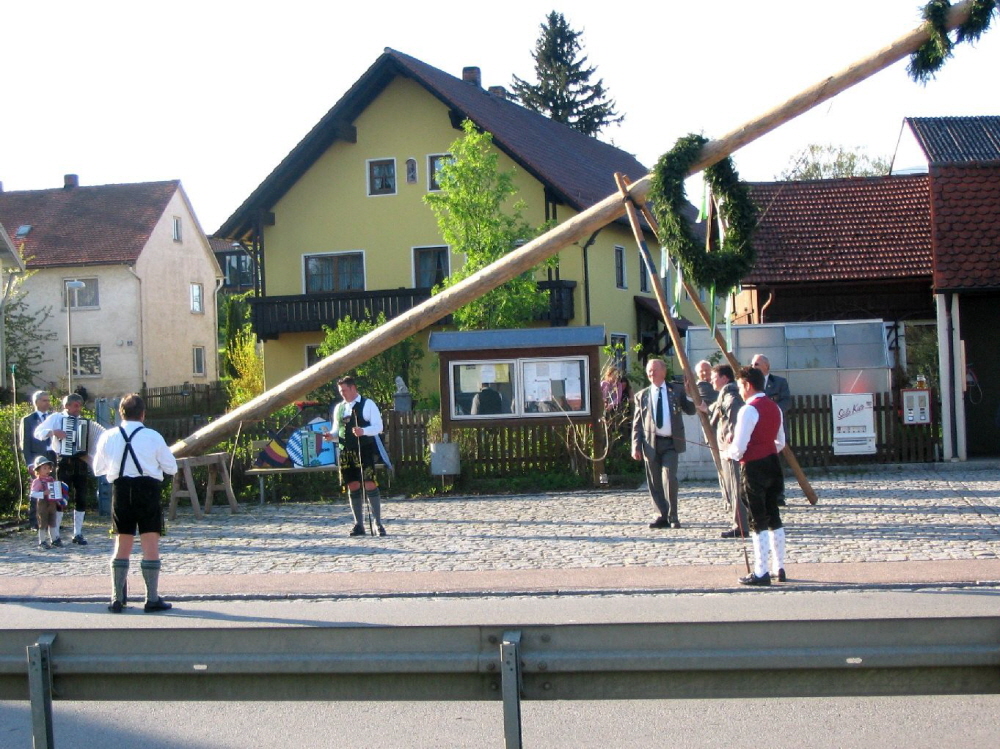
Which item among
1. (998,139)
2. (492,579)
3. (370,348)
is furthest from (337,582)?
(998,139)

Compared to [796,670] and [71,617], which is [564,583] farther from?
[796,670]

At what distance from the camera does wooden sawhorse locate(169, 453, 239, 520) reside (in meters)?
15.5

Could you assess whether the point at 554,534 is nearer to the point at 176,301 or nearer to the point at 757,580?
the point at 757,580

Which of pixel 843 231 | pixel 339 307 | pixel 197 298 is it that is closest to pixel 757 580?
pixel 843 231

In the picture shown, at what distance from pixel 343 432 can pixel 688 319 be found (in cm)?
2997

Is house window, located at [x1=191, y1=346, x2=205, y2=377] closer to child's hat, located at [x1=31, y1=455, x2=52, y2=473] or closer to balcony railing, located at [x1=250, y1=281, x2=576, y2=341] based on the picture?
balcony railing, located at [x1=250, y1=281, x2=576, y2=341]

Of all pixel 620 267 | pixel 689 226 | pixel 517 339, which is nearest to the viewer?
pixel 689 226

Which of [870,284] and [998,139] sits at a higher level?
[998,139]

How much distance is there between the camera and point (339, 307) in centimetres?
3244

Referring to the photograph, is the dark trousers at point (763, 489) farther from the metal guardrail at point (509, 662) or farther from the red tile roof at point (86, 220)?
the red tile roof at point (86, 220)

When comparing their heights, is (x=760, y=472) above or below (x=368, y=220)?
below

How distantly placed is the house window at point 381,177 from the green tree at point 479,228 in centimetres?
705

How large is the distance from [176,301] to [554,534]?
1474 inches

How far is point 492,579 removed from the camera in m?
10.1
